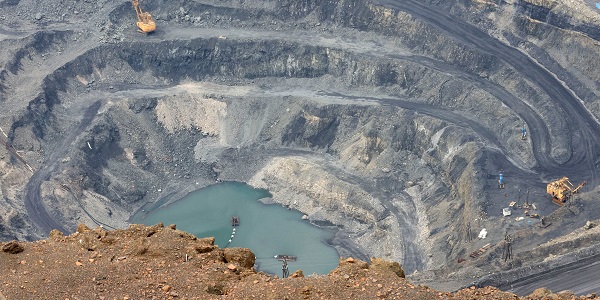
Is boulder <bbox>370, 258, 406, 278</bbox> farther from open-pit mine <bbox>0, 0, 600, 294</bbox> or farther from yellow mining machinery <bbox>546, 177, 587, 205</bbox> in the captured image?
yellow mining machinery <bbox>546, 177, 587, 205</bbox>

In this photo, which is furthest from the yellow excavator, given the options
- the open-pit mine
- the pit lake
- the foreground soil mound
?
the foreground soil mound

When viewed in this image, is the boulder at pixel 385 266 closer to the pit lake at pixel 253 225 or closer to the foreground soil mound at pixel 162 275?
the foreground soil mound at pixel 162 275

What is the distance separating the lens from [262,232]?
2511 inches

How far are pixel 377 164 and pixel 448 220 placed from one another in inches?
480

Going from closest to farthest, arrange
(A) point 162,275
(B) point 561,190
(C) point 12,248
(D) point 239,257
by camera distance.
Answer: (A) point 162,275, (C) point 12,248, (D) point 239,257, (B) point 561,190

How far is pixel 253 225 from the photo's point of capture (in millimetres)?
65125

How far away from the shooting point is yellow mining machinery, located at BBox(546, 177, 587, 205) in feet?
168

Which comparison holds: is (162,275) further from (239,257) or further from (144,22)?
(144,22)

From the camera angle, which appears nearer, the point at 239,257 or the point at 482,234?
the point at 239,257

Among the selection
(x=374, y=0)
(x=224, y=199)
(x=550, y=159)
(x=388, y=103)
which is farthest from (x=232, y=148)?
(x=550, y=159)

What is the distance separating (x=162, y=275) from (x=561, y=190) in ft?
127

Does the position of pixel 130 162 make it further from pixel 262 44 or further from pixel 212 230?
pixel 262 44

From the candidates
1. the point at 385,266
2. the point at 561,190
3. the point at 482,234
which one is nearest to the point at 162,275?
the point at 385,266

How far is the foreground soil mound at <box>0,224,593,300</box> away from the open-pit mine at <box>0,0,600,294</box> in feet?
82.2
